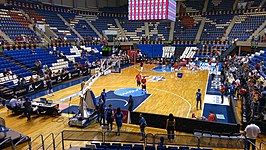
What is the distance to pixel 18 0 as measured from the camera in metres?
33.2

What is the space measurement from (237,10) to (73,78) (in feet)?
106

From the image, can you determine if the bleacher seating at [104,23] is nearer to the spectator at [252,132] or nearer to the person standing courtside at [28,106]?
the person standing courtside at [28,106]

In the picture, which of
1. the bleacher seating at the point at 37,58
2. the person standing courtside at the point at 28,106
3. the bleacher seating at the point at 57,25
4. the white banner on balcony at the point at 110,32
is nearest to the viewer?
the person standing courtside at the point at 28,106

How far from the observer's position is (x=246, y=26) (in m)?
37.3

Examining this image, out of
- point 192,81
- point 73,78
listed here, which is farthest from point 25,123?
point 192,81

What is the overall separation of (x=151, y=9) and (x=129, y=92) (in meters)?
10.3

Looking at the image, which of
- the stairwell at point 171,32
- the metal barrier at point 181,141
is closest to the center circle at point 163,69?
the stairwell at point 171,32

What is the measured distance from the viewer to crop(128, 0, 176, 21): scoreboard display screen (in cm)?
2400

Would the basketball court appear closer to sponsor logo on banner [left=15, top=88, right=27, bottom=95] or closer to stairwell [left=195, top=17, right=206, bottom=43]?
sponsor logo on banner [left=15, top=88, right=27, bottom=95]

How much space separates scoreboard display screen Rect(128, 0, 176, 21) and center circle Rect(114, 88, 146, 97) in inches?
365

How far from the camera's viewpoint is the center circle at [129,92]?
60.8 feet

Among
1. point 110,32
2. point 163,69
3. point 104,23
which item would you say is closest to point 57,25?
point 110,32

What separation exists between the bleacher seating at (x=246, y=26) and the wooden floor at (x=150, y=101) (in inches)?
537

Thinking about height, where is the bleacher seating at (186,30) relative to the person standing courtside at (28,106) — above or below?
above
